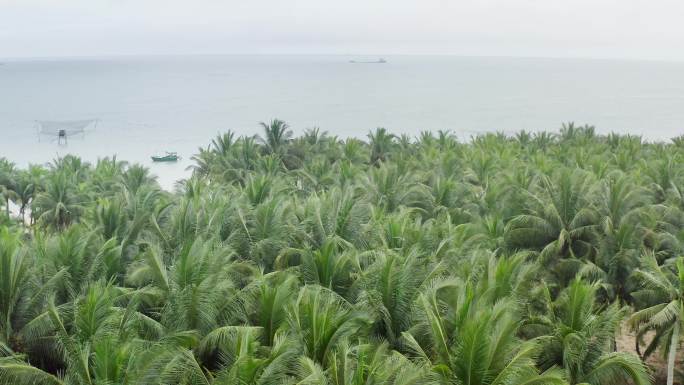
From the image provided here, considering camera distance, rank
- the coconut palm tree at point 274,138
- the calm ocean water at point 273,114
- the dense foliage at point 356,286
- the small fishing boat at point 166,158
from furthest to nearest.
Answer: the calm ocean water at point 273,114, the small fishing boat at point 166,158, the coconut palm tree at point 274,138, the dense foliage at point 356,286

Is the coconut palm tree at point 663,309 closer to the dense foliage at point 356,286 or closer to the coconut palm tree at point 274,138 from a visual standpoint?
the dense foliage at point 356,286

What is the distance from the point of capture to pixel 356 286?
60.9ft

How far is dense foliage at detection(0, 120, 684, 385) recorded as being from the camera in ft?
44.1

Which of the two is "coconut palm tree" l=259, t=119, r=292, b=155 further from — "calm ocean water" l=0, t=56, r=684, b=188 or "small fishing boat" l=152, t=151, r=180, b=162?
"small fishing boat" l=152, t=151, r=180, b=162

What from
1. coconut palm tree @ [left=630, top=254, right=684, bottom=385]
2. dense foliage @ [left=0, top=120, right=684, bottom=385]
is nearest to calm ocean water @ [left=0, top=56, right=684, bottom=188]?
dense foliage @ [left=0, top=120, right=684, bottom=385]

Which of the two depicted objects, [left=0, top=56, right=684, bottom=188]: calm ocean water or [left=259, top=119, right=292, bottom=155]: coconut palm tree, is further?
[left=0, top=56, right=684, bottom=188]: calm ocean water

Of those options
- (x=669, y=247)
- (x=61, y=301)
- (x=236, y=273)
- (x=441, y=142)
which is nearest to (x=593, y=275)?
(x=669, y=247)

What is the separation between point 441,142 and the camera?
50.5 meters

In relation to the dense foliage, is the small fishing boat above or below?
below

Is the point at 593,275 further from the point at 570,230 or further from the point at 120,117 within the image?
the point at 120,117

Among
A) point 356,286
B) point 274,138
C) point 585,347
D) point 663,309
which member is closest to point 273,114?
point 274,138

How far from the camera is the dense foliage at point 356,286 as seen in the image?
13.4m

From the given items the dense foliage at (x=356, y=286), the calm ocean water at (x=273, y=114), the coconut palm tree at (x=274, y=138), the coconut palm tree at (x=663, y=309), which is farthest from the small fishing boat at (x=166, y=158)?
the coconut palm tree at (x=663, y=309)

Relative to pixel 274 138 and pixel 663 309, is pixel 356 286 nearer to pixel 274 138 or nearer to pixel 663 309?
pixel 663 309
